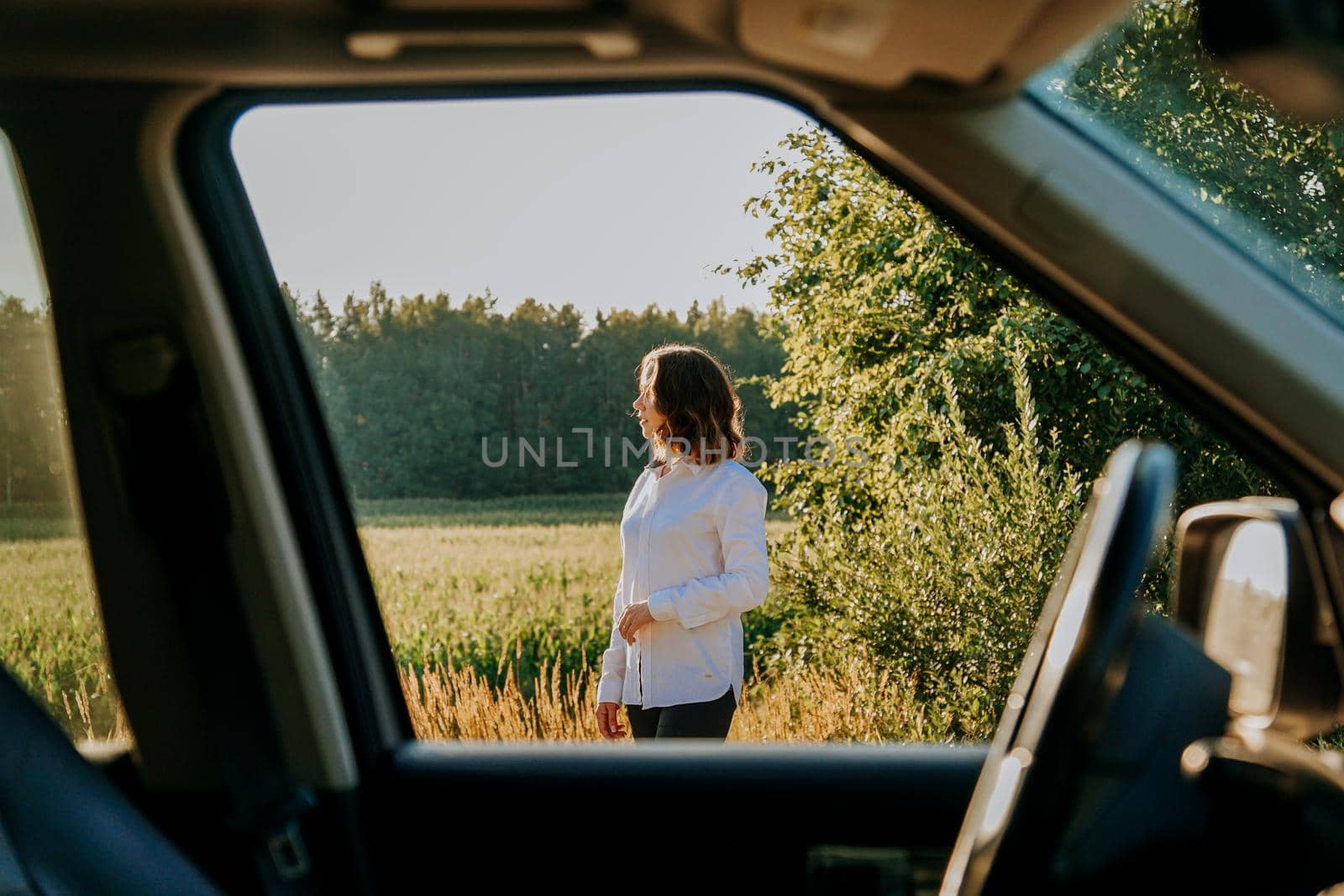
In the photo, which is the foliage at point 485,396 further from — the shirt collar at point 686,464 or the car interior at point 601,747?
the car interior at point 601,747

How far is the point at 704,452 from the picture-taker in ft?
11.1

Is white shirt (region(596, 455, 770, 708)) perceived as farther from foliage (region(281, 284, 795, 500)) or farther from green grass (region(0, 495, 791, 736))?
foliage (region(281, 284, 795, 500))

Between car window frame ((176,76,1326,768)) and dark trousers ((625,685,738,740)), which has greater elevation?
car window frame ((176,76,1326,768))

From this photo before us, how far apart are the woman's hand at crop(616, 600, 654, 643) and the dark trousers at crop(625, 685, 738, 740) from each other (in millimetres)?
214

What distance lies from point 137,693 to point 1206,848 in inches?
→ 56.0

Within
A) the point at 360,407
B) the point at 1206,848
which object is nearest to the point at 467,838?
the point at 1206,848

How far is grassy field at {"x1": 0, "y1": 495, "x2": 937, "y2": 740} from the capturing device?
1.73 metres

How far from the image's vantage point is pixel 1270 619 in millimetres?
1119

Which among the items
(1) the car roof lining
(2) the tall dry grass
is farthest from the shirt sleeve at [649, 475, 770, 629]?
(2) the tall dry grass

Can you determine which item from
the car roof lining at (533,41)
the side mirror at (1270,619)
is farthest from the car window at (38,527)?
the side mirror at (1270,619)

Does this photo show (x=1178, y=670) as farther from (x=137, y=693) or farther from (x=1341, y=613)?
(x=137, y=693)

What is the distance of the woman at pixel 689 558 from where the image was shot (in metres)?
3.32

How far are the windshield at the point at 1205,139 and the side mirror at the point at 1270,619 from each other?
251 mm

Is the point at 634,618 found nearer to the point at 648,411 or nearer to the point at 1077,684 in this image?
the point at 648,411
